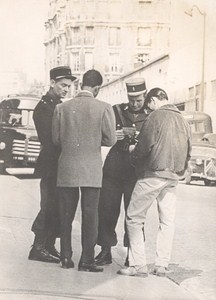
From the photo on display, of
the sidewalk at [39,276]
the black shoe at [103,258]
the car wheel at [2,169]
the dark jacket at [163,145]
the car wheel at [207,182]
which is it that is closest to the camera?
the sidewalk at [39,276]

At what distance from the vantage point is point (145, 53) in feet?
13.3

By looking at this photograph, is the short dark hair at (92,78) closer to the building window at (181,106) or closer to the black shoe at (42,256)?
the building window at (181,106)

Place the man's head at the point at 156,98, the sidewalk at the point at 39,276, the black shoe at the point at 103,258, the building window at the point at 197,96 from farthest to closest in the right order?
the building window at the point at 197,96 < the black shoe at the point at 103,258 < the man's head at the point at 156,98 < the sidewalk at the point at 39,276

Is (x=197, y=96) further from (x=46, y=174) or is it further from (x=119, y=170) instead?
(x=46, y=174)

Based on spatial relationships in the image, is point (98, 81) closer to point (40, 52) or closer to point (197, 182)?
point (40, 52)

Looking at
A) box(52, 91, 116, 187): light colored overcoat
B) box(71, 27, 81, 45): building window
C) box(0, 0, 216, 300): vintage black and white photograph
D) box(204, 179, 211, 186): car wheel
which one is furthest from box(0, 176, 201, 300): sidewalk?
box(204, 179, 211, 186): car wheel

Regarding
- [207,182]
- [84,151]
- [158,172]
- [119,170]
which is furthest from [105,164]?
[207,182]

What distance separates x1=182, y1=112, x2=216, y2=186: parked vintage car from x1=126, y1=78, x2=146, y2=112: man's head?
0.69ft

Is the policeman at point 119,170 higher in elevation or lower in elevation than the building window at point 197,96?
lower

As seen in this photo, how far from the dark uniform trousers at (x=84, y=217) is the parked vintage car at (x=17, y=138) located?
31cm

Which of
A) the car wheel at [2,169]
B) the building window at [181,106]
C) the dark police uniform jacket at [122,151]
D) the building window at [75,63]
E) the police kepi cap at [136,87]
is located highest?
the building window at [75,63]

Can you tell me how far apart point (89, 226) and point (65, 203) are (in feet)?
0.47

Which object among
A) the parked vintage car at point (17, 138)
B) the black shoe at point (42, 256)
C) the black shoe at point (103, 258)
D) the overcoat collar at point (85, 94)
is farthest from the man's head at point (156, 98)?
the black shoe at point (42, 256)

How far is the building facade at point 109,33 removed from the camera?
4.02 meters
